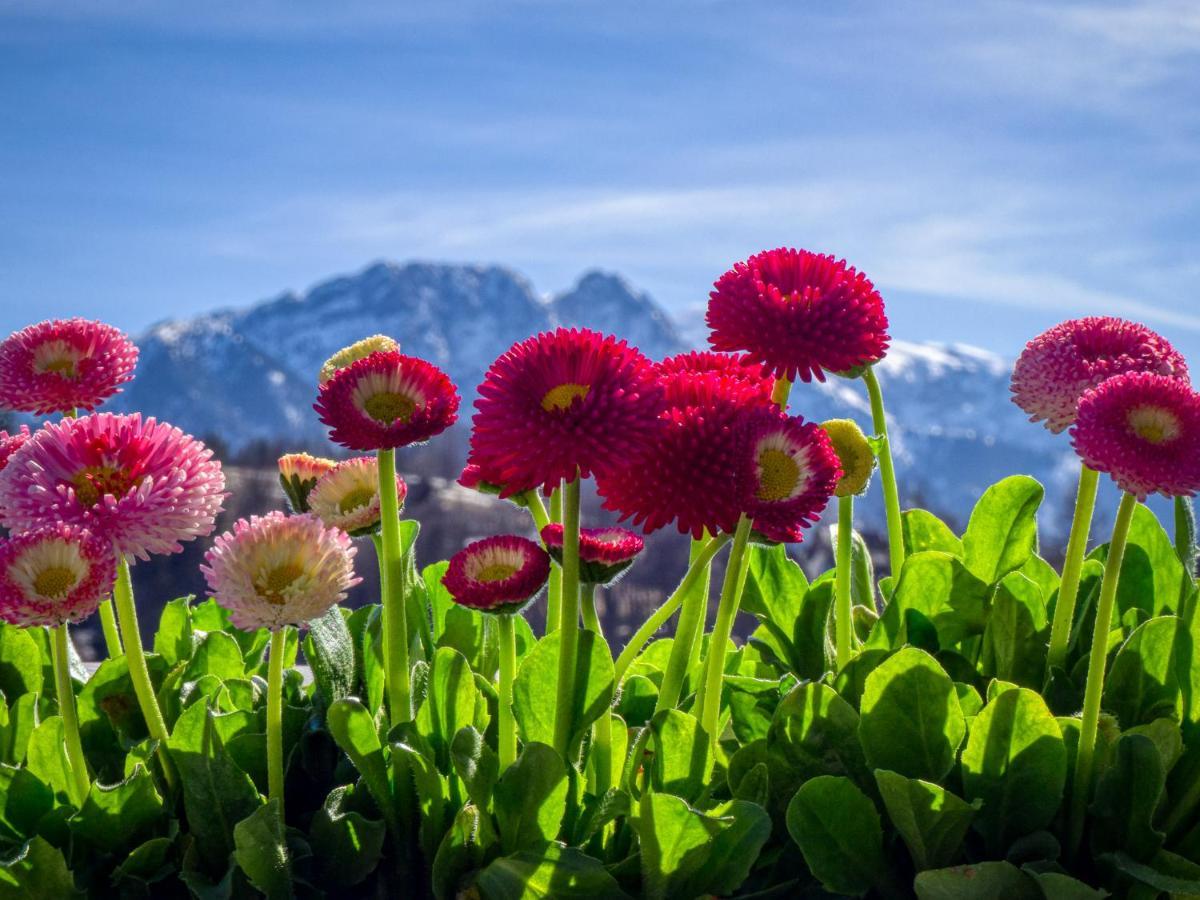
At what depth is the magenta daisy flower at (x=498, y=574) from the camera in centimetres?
119

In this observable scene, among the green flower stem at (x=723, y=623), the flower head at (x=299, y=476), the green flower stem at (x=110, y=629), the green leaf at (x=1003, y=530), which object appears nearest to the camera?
the green flower stem at (x=723, y=623)

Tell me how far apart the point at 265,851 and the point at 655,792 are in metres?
0.42

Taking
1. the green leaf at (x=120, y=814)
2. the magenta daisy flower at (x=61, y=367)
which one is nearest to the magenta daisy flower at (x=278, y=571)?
the green leaf at (x=120, y=814)

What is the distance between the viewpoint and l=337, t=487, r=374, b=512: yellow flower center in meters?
1.41

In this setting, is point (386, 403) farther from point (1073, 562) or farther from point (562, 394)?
point (1073, 562)

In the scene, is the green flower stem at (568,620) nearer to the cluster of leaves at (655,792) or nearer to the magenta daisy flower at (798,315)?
the cluster of leaves at (655,792)

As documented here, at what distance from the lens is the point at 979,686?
5.22 ft

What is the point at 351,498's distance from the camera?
1408mm

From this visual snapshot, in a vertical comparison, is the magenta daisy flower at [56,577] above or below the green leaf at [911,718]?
above

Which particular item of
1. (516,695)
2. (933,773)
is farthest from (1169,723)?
(516,695)

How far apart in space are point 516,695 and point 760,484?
1.30ft

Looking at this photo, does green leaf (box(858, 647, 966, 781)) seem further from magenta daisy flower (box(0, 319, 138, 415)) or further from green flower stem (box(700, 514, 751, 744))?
magenta daisy flower (box(0, 319, 138, 415))

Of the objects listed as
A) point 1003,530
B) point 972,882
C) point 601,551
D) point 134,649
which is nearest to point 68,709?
point 134,649

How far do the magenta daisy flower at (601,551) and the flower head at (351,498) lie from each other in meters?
0.23
